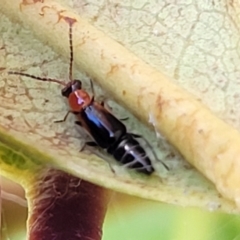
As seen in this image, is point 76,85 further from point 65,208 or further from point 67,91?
point 65,208

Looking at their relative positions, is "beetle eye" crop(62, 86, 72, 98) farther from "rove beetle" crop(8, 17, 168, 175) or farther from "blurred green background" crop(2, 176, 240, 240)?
"blurred green background" crop(2, 176, 240, 240)

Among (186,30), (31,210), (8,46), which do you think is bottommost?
(31,210)

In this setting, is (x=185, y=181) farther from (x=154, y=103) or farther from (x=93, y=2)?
(x=93, y=2)

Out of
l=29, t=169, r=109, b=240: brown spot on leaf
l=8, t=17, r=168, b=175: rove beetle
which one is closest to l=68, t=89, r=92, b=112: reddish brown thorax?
l=8, t=17, r=168, b=175: rove beetle

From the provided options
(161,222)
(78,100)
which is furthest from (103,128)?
(161,222)

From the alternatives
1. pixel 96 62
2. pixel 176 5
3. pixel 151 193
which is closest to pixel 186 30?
pixel 176 5

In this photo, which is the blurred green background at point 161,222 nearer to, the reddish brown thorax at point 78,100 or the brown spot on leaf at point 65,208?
the brown spot on leaf at point 65,208
